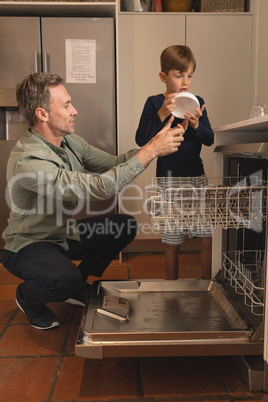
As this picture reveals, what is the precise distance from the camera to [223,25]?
2643 mm

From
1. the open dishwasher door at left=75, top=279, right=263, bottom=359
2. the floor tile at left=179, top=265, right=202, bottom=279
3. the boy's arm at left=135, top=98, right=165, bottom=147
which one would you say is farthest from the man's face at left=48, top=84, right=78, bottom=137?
the floor tile at left=179, top=265, right=202, bottom=279

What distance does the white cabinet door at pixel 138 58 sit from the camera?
2629 mm

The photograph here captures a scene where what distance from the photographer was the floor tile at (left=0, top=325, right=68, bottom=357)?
148 centimetres

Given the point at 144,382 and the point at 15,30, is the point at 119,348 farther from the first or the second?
the point at 15,30

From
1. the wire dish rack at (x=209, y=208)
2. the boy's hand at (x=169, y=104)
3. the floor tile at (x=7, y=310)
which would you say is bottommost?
the floor tile at (x=7, y=310)

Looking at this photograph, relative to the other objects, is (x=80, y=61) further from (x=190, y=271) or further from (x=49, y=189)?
(x=190, y=271)

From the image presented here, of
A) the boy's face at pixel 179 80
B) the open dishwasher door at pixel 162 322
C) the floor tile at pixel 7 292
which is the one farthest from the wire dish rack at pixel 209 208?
the floor tile at pixel 7 292

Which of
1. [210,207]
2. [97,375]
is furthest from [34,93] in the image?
[97,375]

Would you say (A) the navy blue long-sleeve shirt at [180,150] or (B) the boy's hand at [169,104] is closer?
(B) the boy's hand at [169,104]

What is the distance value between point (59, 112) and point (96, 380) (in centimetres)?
105

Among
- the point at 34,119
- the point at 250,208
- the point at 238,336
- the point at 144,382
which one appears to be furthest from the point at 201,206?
the point at 34,119

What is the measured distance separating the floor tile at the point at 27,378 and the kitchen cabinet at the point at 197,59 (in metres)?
1.52

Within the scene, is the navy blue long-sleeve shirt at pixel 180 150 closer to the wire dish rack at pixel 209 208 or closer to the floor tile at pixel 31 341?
the wire dish rack at pixel 209 208

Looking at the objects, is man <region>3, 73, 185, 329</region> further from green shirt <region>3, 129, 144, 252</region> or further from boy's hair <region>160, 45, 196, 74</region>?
boy's hair <region>160, 45, 196, 74</region>
